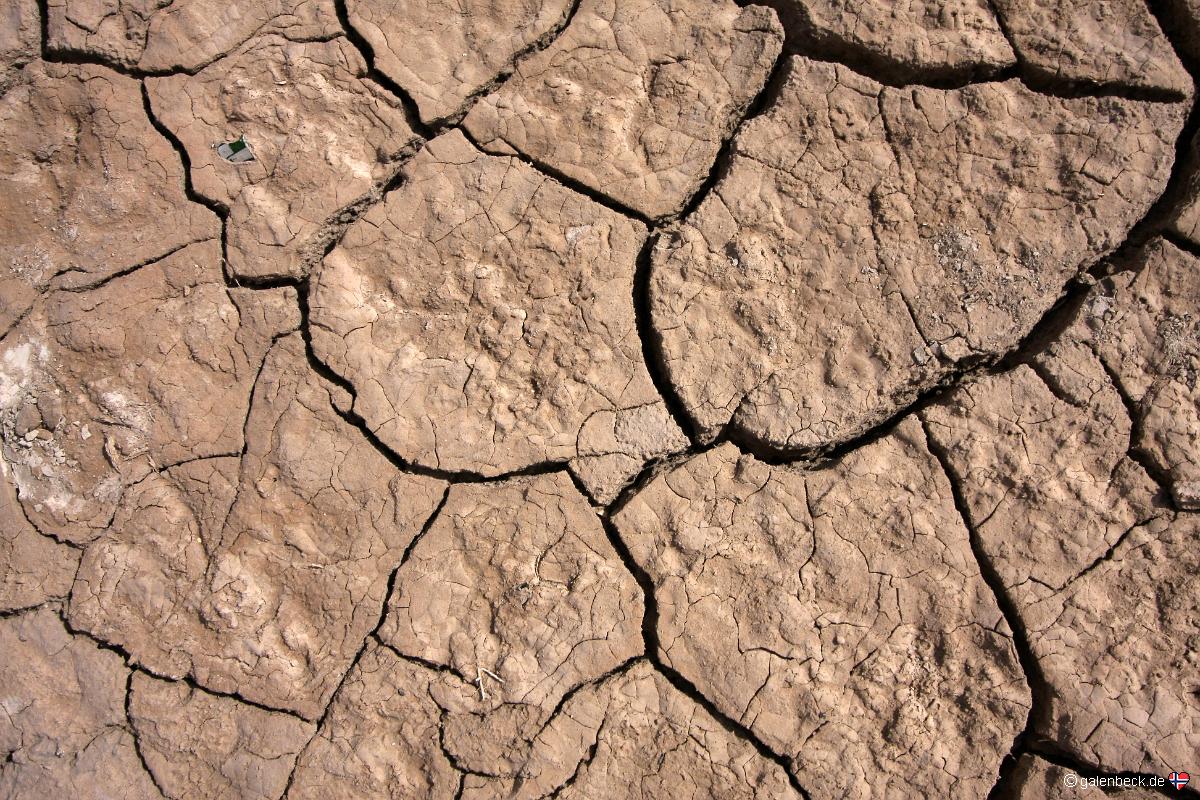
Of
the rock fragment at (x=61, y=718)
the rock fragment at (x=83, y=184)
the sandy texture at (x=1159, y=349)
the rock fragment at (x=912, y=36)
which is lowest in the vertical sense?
the rock fragment at (x=61, y=718)

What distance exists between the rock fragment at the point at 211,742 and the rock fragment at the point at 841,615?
3.11 ft

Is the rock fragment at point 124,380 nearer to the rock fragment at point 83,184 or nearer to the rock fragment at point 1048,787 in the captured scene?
the rock fragment at point 83,184

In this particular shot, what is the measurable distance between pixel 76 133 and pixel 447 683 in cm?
184

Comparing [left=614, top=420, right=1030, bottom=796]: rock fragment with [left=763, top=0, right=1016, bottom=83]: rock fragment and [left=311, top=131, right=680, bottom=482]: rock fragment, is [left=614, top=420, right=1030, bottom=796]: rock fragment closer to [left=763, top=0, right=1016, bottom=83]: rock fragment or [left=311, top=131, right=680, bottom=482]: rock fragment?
[left=311, top=131, right=680, bottom=482]: rock fragment

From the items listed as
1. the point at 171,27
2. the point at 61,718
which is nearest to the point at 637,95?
the point at 171,27

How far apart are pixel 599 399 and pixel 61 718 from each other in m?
1.51

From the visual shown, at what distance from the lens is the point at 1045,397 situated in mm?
1924

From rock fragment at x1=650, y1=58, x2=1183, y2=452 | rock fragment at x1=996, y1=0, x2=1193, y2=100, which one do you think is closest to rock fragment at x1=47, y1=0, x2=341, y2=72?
rock fragment at x1=650, y1=58, x2=1183, y2=452

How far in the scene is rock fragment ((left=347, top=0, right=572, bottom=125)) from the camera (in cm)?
218

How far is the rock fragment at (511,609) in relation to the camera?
72.1 inches

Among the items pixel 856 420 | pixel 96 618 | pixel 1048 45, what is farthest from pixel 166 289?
pixel 1048 45

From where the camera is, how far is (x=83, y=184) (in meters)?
2.18

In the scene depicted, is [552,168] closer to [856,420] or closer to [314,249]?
[314,249]

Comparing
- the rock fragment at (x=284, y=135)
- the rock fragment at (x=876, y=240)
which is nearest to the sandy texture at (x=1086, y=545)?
the rock fragment at (x=876, y=240)
